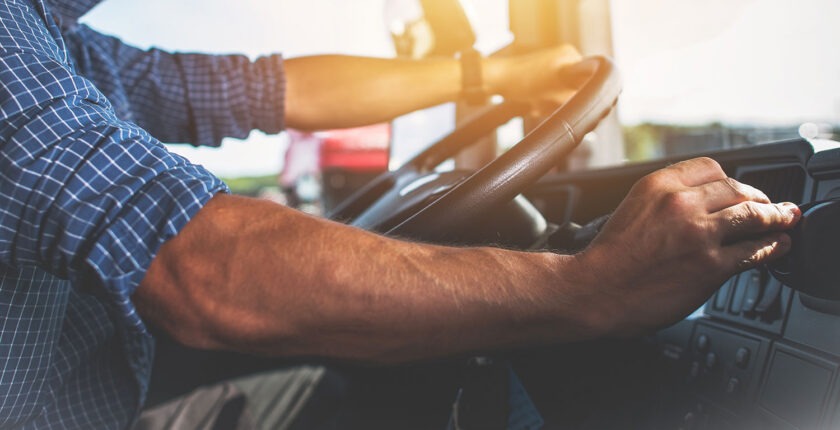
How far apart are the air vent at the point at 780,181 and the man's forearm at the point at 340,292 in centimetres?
39

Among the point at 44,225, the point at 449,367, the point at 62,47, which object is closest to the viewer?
the point at 44,225

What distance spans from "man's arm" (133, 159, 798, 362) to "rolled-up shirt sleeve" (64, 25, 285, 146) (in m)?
0.88

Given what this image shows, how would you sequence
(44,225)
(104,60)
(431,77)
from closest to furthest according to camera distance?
(44,225) < (104,60) < (431,77)

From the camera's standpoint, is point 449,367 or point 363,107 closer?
point 449,367

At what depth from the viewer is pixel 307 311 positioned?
495 mm

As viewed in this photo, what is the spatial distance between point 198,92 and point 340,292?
99 cm

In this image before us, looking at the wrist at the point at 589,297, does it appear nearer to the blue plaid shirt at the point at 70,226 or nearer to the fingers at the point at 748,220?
the fingers at the point at 748,220

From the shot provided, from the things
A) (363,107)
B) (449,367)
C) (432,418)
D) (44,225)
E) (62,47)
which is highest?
(62,47)

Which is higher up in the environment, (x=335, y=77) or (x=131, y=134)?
(x=131, y=134)

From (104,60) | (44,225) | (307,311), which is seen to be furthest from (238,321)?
(104,60)

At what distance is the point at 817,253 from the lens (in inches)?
20.7

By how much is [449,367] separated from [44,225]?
0.58 meters

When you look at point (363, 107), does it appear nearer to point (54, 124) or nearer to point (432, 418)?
point (432, 418)

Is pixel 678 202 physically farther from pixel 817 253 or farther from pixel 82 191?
pixel 82 191
